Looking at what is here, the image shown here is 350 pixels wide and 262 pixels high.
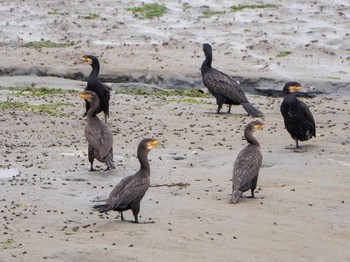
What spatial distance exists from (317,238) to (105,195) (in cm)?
315

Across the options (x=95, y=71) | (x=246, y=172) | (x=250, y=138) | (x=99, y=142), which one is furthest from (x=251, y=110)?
(x=246, y=172)

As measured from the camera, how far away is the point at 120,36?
1091 inches

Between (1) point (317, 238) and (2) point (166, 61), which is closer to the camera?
(1) point (317, 238)

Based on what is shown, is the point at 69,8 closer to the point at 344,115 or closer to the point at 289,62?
the point at 289,62

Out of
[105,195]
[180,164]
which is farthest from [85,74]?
[105,195]

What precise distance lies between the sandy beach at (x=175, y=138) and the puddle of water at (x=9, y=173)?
0.04m

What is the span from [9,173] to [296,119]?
5047 mm

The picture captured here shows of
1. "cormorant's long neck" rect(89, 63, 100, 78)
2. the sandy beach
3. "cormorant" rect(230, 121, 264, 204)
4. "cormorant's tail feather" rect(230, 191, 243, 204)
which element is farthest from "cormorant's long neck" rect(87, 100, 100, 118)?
"cormorant's long neck" rect(89, 63, 100, 78)

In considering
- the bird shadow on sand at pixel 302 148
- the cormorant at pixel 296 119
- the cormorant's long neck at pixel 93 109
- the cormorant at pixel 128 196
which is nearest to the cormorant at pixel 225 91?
the cormorant at pixel 296 119

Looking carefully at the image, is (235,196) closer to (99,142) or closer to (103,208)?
(103,208)

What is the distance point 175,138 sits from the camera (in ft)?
61.9

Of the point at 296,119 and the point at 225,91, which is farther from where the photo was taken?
the point at 225,91

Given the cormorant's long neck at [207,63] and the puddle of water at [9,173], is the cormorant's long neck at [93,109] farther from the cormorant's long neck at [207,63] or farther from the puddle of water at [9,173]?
the cormorant's long neck at [207,63]

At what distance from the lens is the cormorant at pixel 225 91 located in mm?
21816
